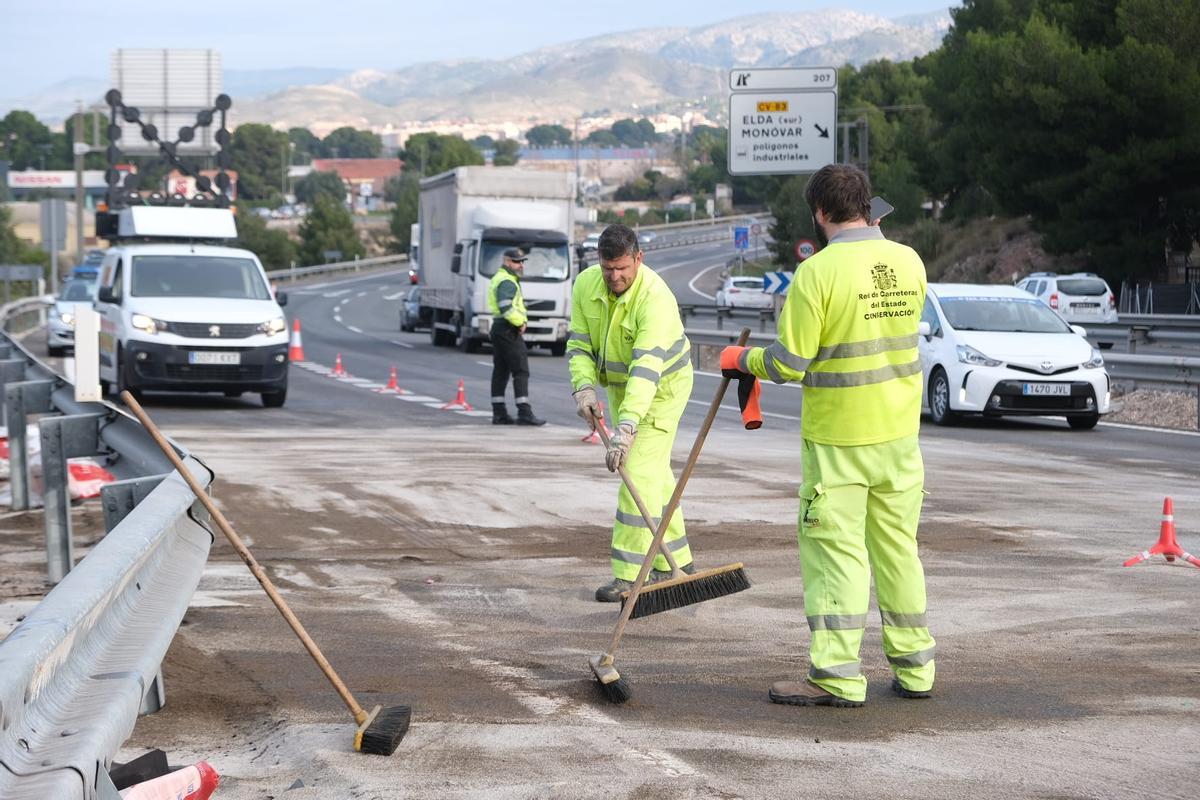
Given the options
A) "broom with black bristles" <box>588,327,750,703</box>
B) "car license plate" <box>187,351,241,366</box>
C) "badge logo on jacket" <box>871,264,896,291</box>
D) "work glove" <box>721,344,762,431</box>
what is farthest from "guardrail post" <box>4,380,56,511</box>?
"car license plate" <box>187,351,241,366</box>

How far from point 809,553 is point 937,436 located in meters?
11.9

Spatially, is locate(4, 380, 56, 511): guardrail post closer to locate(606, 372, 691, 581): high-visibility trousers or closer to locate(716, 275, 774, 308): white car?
locate(606, 372, 691, 581): high-visibility trousers

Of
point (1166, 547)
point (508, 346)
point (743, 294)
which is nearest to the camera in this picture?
point (1166, 547)

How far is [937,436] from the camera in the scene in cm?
1745

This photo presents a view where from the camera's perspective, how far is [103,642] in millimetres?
3982

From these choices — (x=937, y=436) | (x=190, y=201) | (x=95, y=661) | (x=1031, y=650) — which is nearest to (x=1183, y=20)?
(x=190, y=201)

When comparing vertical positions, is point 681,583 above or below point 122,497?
below

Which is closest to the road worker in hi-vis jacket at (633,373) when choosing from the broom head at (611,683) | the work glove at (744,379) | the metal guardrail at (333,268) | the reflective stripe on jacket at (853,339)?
the work glove at (744,379)

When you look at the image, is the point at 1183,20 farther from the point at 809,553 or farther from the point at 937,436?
the point at 809,553

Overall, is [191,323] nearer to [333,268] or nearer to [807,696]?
[807,696]

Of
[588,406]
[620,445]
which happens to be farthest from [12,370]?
[620,445]

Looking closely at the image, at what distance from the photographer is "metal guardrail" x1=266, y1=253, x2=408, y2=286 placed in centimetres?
9350

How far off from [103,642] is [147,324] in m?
16.3

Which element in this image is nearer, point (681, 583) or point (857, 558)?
point (857, 558)
